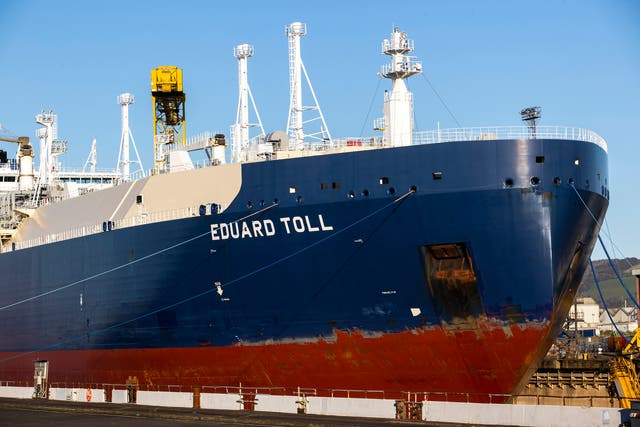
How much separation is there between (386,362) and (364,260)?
277cm

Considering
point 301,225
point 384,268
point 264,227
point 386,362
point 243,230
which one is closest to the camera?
point 384,268

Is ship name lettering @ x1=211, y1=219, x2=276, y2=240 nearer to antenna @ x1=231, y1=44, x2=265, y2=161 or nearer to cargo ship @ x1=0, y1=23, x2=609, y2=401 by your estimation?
cargo ship @ x1=0, y1=23, x2=609, y2=401

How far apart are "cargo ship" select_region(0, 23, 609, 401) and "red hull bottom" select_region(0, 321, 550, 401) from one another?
0.14 ft

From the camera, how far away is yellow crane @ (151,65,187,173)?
3991 centimetres

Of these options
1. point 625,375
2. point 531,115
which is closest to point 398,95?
point 531,115

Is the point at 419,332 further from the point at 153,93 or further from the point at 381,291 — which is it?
the point at 153,93

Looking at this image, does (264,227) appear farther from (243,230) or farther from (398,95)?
(398,95)

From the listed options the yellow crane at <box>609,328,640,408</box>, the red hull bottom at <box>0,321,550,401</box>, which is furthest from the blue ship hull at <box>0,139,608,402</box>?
the yellow crane at <box>609,328,640,408</box>

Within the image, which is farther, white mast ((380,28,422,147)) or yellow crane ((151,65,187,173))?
yellow crane ((151,65,187,173))

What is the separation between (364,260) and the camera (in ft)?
84.2

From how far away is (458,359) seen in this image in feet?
81.3

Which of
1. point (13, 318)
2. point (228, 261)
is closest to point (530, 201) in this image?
point (228, 261)

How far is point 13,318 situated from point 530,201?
23.9 meters

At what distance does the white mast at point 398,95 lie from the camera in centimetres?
2852
